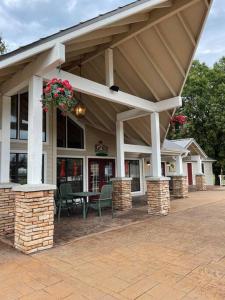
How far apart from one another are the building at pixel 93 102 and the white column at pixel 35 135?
0.02 meters

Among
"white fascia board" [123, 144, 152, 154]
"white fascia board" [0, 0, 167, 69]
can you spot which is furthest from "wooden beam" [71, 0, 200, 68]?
"white fascia board" [123, 144, 152, 154]

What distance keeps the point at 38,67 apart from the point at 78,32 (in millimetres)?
949

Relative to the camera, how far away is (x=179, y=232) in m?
5.32

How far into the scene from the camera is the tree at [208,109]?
67.0 feet

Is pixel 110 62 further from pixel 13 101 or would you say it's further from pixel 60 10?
pixel 60 10

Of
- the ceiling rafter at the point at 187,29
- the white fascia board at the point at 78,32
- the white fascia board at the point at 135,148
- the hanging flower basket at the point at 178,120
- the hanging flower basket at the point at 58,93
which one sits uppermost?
the ceiling rafter at the point at 187,29

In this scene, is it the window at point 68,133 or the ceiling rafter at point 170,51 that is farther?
the window at point 68,133

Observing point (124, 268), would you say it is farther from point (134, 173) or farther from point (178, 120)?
point (134, 173)

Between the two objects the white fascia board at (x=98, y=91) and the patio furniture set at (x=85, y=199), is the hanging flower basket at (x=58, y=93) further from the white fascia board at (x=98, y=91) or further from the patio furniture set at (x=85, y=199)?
the patio furniture set at (x=85, y=199)

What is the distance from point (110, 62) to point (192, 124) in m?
17.0

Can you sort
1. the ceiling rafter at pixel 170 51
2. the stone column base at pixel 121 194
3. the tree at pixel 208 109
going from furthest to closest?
1. the tree at pixel 208 109
2. the stone column base at pixel 121 194
3. the ceiling rafter at pixel 170 51

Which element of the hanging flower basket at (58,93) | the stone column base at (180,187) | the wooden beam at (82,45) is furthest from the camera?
the stone column base at (180,187)

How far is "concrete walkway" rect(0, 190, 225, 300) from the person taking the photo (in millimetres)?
2807

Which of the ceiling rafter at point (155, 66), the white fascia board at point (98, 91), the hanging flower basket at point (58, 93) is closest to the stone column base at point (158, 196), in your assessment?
the white fascia board at point (98, 91)
